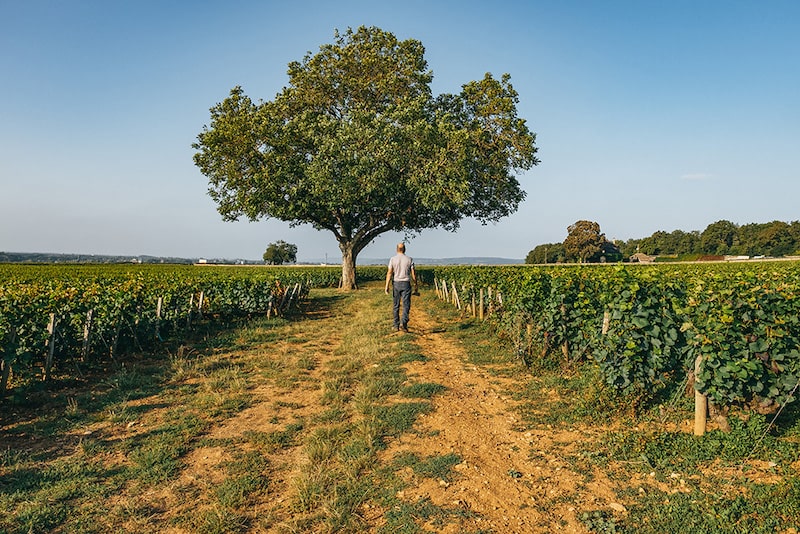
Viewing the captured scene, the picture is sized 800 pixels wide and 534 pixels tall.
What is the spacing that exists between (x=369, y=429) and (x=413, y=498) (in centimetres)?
168

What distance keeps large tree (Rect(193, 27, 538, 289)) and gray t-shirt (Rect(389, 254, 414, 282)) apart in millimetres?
11937

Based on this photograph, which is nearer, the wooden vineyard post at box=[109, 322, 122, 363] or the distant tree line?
the wooden vineyard post at box=[109, 322, 122, 363]

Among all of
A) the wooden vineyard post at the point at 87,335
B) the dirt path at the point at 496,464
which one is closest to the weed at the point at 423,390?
the dirt path at the point at 496,464

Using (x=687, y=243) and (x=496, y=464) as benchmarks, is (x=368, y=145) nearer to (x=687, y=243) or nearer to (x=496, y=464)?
(x=496, y=464)

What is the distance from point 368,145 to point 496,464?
22.2m

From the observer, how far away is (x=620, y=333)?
700cm

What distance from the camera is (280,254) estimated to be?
135750 millimetres

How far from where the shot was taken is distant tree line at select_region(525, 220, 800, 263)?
10138 cm

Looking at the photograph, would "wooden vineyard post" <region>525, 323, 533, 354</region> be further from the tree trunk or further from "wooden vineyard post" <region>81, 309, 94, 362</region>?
the tree trunk

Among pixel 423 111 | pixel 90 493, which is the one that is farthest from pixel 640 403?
pixel 423 111

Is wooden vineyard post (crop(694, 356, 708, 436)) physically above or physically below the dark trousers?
below

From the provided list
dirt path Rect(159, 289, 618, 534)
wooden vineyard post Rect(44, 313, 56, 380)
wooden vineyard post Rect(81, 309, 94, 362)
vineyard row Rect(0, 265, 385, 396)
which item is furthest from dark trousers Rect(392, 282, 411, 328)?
wooden vineyard post Rect(44, 313, 56, 380)

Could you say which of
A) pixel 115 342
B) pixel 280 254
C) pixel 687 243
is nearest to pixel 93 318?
pixel 115 342

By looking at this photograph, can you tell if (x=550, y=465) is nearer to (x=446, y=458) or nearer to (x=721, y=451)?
(x=446, y=458)
